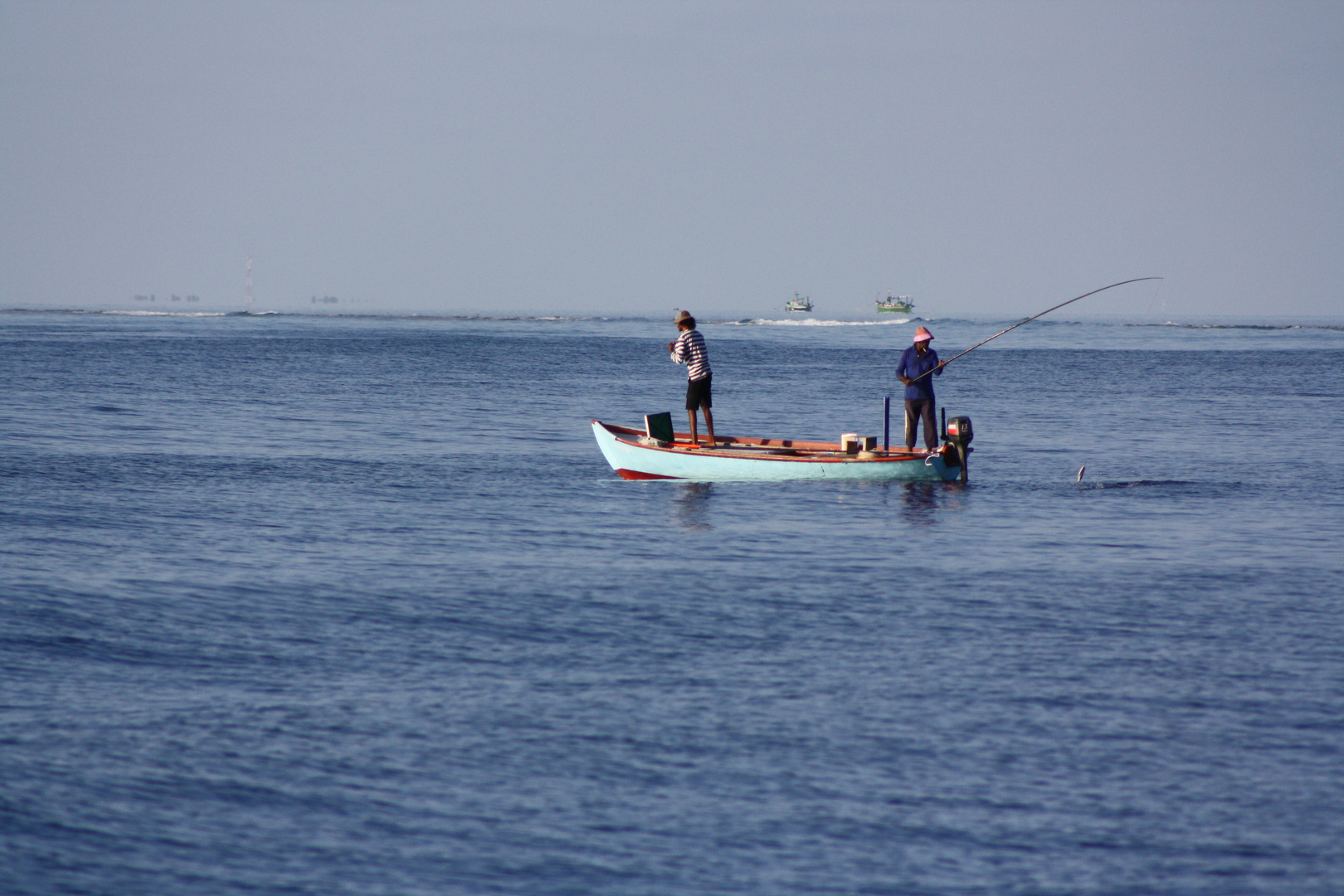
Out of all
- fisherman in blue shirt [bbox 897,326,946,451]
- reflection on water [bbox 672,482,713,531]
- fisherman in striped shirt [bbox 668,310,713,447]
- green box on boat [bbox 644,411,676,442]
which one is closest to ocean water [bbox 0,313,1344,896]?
reflection on water [bbox 672,482,713,531]

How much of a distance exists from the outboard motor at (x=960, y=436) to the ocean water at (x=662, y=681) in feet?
1.82

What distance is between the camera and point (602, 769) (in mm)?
7695

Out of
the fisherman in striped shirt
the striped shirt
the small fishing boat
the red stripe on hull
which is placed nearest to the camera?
the fisherman in striped shirt

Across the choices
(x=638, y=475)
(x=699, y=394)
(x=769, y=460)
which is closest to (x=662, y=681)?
(x=769, y=460)

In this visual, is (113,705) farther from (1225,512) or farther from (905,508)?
(1225,512)

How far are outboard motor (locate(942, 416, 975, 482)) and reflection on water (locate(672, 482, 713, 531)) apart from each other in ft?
12.0

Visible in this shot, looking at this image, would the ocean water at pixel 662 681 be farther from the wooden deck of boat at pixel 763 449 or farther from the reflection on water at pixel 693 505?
the wooden deck of boat at pixel 763 449

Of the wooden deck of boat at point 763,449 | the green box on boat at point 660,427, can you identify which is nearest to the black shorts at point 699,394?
the green box on boat at point 660,427

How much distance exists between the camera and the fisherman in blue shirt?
19672mm

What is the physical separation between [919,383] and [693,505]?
4266mm

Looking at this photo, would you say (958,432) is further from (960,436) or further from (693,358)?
(693,358)

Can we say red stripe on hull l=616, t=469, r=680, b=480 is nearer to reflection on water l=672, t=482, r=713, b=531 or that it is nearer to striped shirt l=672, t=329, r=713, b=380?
reflection on water l=672, t=482, r=713, b=531

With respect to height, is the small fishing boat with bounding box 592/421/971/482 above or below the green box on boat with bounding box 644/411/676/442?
below

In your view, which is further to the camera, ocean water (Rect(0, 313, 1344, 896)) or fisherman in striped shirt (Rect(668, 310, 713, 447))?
fisherman in striped shirt (Rect(668, 310, 713, 447))
